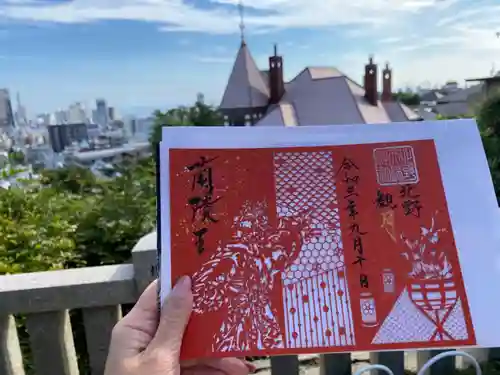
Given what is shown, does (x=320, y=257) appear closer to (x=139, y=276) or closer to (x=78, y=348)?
(x=139, y=276)

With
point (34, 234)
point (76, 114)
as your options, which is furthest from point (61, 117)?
point (34, 234)

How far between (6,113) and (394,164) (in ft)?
10.2

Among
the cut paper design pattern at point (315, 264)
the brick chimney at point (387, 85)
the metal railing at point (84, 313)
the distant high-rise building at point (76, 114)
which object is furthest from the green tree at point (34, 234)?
the brick chimney at point (387, 85)

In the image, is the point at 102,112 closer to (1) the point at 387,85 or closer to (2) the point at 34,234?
(2) the point at 34,234

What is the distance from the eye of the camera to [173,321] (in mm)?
437

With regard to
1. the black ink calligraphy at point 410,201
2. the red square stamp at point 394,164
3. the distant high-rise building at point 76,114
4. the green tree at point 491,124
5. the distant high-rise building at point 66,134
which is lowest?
the black ink calligraphy at point 410,201

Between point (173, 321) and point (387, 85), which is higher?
point (387, 85)

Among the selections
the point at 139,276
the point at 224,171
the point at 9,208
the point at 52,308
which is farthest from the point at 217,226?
the point at 9,208

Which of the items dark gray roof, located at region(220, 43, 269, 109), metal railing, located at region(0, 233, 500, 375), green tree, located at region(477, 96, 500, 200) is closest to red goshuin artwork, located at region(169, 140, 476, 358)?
metal railing, located at region(0, 233, 500, 375)

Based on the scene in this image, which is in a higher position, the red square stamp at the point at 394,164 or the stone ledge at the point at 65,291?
the red square stamp at the point at 394,164

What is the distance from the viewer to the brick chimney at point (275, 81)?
793 cm

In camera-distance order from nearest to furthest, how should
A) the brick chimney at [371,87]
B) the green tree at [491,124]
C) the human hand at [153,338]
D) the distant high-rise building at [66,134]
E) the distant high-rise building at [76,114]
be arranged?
the human hand at [153,338] → the green tree at [491,124] → the distant high-rise building at [66,134] → the distant high-rise building at [76,114] → the brick chimney at [371,87]

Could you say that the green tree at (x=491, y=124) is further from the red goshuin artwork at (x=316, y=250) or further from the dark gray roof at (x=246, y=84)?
the dark gray roof at (x=246, y=84)

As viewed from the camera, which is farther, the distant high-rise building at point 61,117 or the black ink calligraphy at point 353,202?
the distant high-rise building at point 61,117
